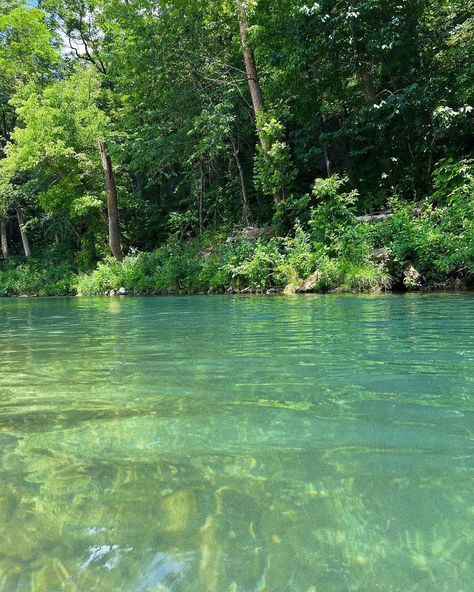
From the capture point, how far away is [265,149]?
53.1 feet

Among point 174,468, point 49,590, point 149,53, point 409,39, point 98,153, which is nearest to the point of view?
point 49,590

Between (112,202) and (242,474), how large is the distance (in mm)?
20421

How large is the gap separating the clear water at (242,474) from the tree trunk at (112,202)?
17948 millimetres

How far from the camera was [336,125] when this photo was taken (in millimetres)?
18500

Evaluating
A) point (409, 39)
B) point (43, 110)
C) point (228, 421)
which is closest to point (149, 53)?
point (43, 110)

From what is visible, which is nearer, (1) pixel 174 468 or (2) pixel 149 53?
(1) pixel 174 468

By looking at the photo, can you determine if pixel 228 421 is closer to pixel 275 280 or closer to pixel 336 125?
pixel 275 280

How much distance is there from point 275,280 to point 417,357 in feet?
33.5

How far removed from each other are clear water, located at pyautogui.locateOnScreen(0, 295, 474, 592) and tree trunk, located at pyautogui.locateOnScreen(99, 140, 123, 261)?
17.9 meters

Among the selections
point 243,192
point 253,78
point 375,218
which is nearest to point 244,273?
point 375,218

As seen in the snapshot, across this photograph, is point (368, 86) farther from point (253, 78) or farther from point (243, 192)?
point (243, 192)

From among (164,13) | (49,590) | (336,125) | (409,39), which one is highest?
(164,13)

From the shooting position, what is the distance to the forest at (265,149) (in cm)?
1260

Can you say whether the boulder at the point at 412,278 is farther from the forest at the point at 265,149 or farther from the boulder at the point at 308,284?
the boulder at the point at 308,284
